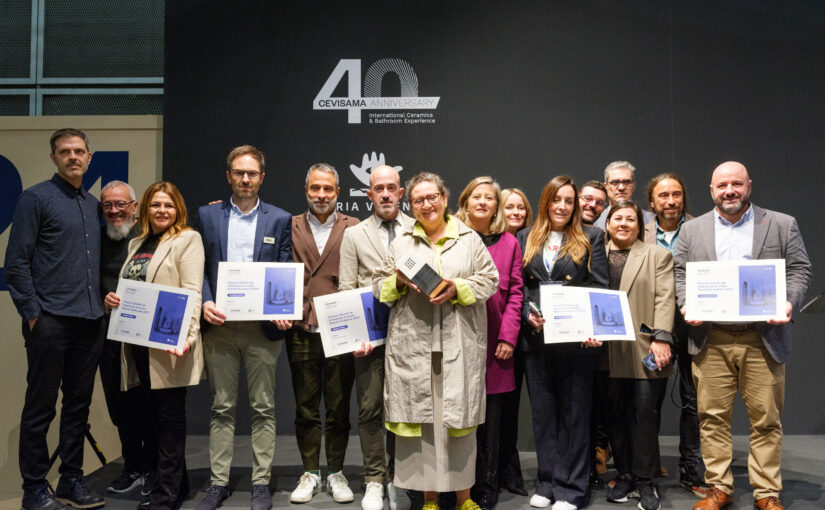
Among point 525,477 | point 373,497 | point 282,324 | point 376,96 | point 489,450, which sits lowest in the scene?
point 525,477

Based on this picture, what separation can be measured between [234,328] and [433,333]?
1.12 metres

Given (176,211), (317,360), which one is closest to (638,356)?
(317,360)

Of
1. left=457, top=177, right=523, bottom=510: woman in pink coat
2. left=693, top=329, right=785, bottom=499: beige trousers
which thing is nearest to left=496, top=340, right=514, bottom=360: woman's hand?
left=457, top=177, right=523, bottom=510: woman in pink coat

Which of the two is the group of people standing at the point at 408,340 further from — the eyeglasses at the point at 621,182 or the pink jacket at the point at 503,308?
the eyeglasses at the point at 621,182

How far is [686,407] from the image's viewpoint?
153 inches

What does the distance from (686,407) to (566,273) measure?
1349 millimetres

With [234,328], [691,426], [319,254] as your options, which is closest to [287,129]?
[319,254]

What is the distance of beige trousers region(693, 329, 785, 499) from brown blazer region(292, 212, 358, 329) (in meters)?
2.07

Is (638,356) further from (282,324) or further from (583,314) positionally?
(282,324)

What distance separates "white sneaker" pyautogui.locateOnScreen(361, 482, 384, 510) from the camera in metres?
3.30

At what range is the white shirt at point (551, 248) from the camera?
11.1ft

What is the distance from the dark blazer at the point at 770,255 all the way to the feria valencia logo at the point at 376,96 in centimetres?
230

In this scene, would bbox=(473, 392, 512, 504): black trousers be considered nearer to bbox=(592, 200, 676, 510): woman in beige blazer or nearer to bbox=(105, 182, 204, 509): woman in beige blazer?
bbox=(592, 200, 676, 510): woman in beige blazer

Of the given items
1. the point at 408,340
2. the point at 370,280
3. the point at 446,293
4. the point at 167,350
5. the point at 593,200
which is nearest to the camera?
the point at 446,293
